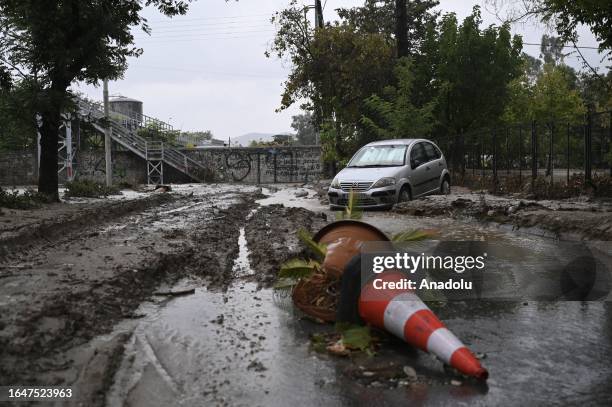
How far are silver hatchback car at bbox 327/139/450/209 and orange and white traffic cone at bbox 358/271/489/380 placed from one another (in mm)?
9133

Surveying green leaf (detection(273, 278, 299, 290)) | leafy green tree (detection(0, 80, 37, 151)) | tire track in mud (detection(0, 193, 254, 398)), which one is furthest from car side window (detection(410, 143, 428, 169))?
leafy green tree (detection(0, 80, 37, 151))

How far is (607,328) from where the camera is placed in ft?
14.3

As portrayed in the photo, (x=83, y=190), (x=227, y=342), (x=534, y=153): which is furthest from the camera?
(x=83, y=190)

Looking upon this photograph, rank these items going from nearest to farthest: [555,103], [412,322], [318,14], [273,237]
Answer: [412,322] → [273,237] → [318,14] → [555,103]

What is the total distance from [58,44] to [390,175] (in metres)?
9.56

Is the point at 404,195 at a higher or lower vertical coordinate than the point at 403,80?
lower

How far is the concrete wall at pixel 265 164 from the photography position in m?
42.7

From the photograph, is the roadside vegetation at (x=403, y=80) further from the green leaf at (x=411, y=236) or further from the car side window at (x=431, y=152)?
the green leaf at (x=411, y=236)

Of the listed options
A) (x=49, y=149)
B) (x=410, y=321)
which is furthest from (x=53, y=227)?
(x=410, y=321)

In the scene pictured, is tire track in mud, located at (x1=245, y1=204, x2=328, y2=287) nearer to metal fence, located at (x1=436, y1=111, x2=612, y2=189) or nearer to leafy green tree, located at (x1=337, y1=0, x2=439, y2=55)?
metal fence, located at (x1=436, y1=111, x2=612, y2=189)

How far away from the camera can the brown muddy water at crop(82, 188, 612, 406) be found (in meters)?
3.18

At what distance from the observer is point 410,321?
12.2ft

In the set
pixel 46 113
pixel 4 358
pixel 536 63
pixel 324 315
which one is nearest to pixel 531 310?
pixel 324 315

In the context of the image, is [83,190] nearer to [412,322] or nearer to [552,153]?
[552,153]
